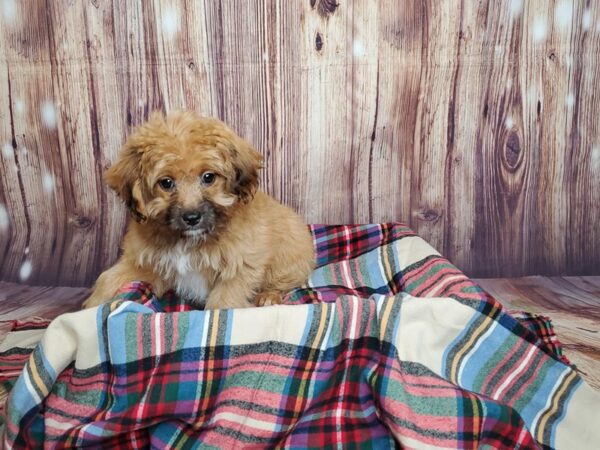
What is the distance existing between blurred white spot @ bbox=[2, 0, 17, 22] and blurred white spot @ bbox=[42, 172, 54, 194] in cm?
83

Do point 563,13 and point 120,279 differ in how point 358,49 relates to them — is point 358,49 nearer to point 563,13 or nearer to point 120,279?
point 563,13

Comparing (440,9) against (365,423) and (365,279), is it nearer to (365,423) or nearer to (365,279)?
(365,279)

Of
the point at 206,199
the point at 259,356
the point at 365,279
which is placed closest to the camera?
the point at 259,356

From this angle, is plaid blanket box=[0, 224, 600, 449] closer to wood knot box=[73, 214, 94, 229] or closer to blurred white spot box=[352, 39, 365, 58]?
wood knot box=[73, 214, 94, 229]

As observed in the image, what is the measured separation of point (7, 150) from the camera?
2.97 m

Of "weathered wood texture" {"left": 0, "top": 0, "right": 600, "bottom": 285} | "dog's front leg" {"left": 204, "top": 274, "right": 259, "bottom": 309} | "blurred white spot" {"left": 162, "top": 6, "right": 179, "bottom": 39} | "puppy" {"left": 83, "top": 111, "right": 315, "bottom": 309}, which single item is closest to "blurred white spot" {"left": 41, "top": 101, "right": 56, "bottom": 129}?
"weathered wood texture" {"left": 0, "top": 0, "right": 600, "bottom": 285}

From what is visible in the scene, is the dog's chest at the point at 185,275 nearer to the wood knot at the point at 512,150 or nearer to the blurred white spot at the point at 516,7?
the wood knot at the point at 512,150

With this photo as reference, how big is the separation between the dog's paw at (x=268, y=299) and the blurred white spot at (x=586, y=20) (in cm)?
219

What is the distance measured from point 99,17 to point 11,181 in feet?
3.50

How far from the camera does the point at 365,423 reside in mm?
1646

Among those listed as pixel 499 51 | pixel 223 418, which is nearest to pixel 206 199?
pixel 223 418

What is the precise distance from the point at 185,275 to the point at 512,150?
1991mm

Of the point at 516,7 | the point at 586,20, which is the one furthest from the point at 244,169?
the point at 586,20

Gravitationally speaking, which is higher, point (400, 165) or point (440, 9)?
point (440, 9)
